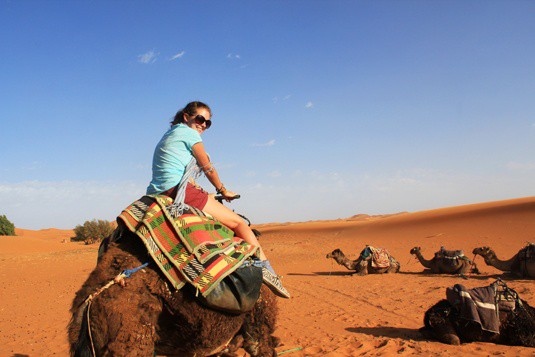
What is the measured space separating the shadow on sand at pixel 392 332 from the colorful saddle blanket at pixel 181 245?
4602 mm

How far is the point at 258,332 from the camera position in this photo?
145 inches

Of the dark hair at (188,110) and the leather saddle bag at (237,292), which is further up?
the dark hair at (188,110)

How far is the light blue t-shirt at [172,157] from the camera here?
3.47 m

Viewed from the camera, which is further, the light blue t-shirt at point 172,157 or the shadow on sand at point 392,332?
the shadow on sand at point 392,332

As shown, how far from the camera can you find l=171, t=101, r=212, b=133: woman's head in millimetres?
3836

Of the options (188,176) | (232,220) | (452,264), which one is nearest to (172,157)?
(188,176)

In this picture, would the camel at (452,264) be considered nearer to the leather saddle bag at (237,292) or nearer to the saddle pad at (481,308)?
the saddle pad at (481,308)

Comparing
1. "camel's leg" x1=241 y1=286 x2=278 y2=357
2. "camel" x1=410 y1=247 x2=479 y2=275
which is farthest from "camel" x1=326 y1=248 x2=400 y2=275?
"camel's leg" x1=241 y1=286 x2=278 y2=357

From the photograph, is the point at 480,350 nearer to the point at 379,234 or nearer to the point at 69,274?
the point at 69,274

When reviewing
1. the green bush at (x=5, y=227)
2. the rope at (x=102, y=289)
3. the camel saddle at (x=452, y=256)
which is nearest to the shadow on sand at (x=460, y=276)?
the camel saddle at (x=452, y=256)

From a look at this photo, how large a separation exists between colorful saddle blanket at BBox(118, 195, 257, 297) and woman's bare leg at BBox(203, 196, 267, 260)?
0.83ft

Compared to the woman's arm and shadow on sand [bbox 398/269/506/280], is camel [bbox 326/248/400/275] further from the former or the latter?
the woman's arm

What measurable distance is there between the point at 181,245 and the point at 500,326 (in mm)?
5184

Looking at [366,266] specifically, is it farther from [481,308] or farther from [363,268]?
[481,308]
